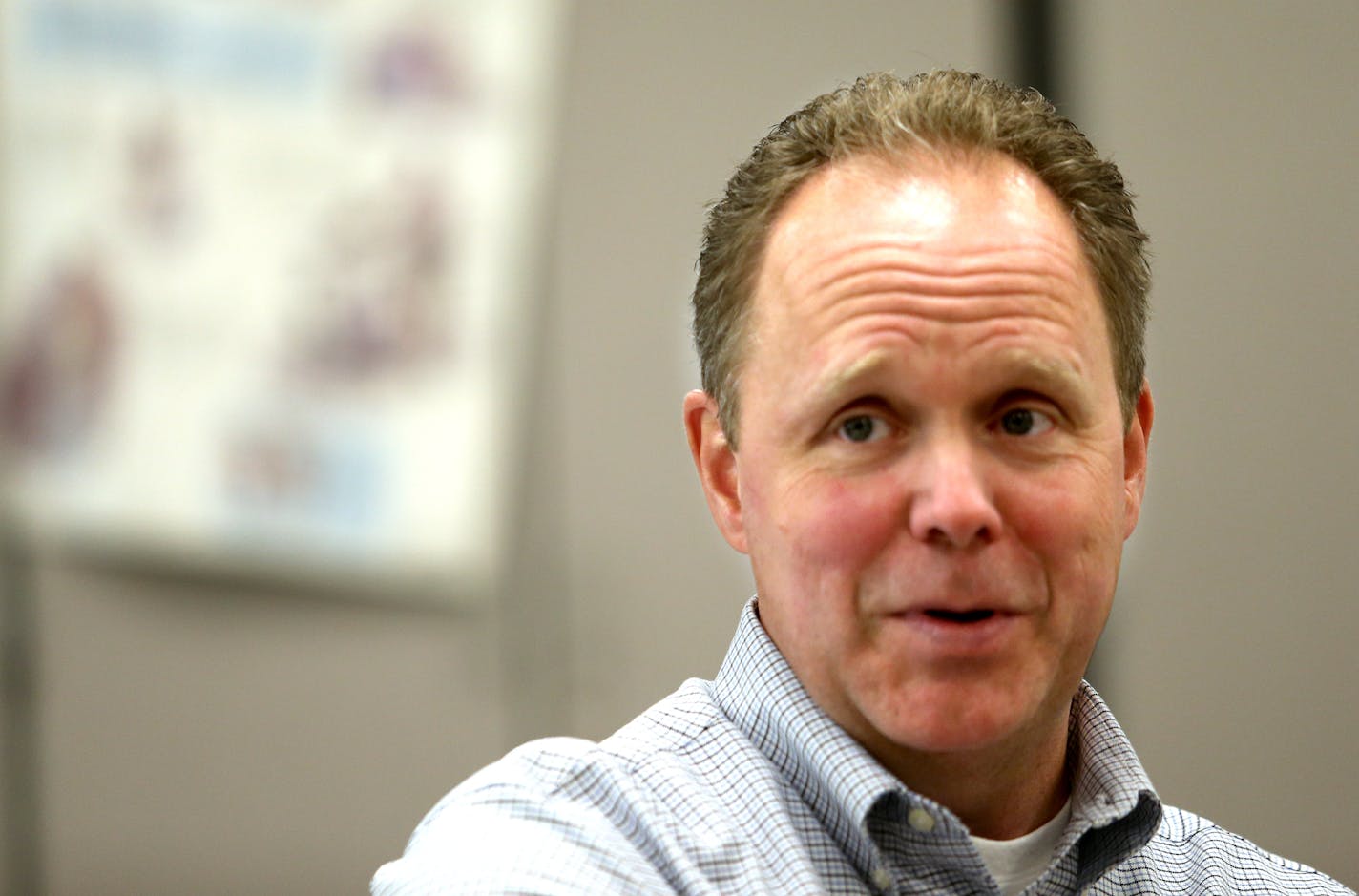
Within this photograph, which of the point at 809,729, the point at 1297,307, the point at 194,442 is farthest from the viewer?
the point at 1297,307

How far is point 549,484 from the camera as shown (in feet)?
10.8

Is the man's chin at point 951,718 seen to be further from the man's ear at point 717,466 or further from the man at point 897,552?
the man's ear at point 717,466

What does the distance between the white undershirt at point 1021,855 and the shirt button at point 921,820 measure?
85 millimetres

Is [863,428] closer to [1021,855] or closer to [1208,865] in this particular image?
[1021,855]

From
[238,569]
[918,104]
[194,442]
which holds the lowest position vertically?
[238,569]

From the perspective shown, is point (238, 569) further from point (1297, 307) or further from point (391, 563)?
point (1297, 307)

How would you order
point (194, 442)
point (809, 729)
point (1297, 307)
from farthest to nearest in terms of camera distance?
point (1297, 307), point (194, 442), point (809, 729)

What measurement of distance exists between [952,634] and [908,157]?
0.37 m

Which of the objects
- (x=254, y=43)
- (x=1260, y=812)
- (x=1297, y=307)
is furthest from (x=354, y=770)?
(x=1297, y=307)

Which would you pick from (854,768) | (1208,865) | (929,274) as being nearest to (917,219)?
(929,274)

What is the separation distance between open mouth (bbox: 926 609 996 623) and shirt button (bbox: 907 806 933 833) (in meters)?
0.14

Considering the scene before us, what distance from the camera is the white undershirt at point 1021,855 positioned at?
1.34 metres

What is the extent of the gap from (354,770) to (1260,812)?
68.1 inches

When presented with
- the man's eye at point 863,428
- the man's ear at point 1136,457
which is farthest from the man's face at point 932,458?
the man's ear at point 1136,457
